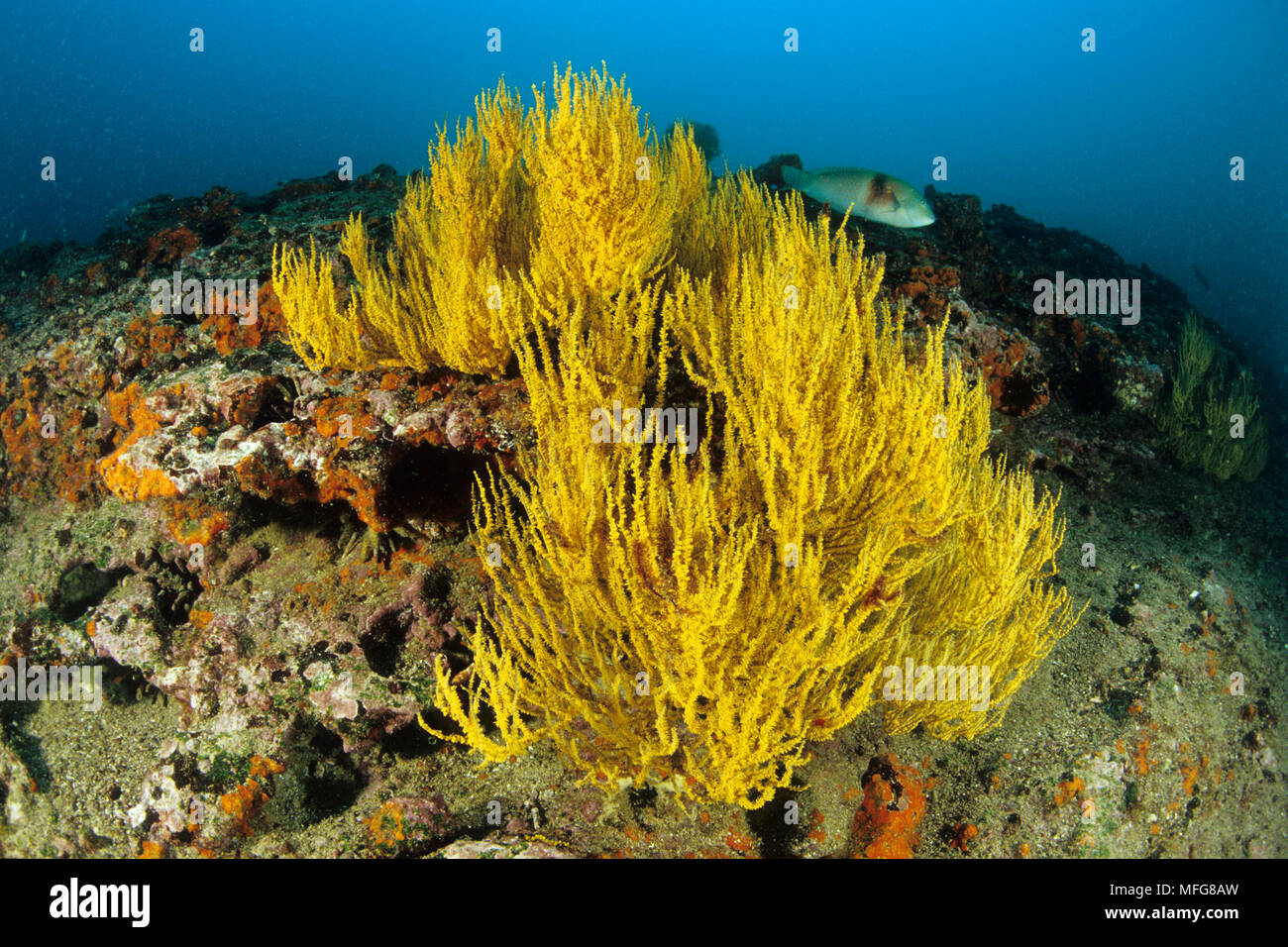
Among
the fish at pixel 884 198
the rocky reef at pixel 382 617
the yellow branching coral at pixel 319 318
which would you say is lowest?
the rocky reef at pixel 382 617

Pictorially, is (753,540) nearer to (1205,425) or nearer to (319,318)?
(319,318)

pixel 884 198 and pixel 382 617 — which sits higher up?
pixel 884 198

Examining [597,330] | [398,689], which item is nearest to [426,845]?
[398,689]

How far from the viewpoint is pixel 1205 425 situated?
571 cm

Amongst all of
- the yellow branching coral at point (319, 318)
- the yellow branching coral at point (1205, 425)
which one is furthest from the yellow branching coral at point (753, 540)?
the yellow branching coral at point (1205, 425)

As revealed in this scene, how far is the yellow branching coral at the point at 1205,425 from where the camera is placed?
5551mm

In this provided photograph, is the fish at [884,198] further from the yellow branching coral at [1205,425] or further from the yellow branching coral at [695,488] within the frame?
the yellow branching coral at [1205,425]

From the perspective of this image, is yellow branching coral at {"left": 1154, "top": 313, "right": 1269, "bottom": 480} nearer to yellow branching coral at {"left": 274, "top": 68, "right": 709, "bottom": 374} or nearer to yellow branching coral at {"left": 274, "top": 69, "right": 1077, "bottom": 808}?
yellow branching coral at {"left": 274, "top": 69, "right": 1077, "bottom": 808}

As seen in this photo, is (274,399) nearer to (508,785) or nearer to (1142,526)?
(508,785)

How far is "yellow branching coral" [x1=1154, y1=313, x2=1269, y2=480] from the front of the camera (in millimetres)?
5551

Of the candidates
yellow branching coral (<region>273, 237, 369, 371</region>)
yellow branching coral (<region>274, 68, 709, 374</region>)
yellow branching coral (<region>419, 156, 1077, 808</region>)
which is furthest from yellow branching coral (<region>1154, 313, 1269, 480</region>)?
yellow branching coral (<region>273, 237, 369, 371</region>)

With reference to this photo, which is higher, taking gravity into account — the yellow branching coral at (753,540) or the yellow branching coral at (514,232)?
the yellow branching coral at (514,232)

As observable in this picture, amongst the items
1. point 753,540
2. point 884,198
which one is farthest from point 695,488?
point 884,198
